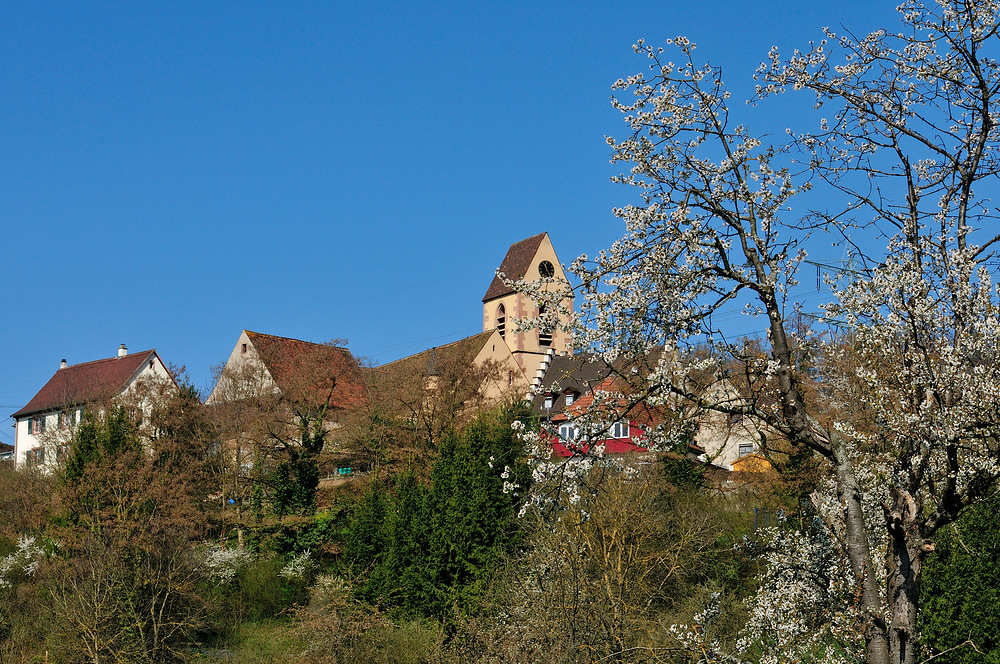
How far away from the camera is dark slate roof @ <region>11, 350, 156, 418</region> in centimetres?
5669

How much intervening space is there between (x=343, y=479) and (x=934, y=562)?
27817 mm

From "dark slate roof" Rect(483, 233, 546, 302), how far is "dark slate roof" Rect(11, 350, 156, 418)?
81.0 feet

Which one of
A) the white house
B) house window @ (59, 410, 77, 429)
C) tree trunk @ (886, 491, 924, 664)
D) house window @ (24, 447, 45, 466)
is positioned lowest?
tree trunk @ (886, 491, 924, 664)

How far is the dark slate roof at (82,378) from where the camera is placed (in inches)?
2232

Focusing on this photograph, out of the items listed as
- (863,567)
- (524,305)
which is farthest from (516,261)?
(863,567)

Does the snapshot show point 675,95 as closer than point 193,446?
Yes

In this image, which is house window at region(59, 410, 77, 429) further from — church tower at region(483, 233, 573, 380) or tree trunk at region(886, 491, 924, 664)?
tree trunk at region(886, 491, 924, 664)

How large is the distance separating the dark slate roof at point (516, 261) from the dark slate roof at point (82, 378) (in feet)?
81.0

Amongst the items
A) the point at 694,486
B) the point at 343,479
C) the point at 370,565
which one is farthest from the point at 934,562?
the point at 343,479

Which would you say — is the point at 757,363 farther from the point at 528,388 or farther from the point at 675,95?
the point at 528,388

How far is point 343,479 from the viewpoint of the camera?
39719mm

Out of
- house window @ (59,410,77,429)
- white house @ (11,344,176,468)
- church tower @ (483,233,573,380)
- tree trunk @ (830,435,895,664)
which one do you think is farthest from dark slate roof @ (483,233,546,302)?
tree trunk @ (830,435,895,664)

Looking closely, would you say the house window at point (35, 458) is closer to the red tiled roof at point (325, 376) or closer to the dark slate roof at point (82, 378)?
the dark slate roof at point (82, 378)

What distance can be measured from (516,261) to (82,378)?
1238 inches
